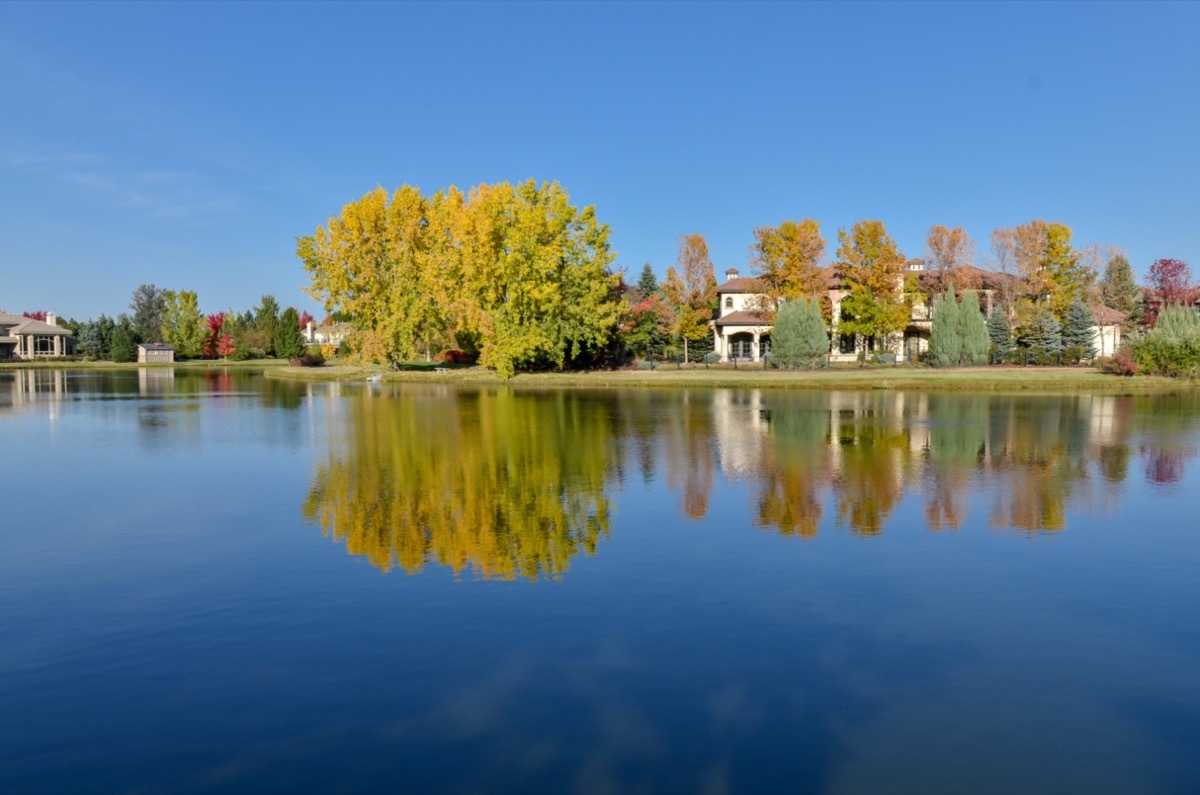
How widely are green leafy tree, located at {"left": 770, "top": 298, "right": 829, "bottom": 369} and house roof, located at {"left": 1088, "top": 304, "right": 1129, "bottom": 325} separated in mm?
29480

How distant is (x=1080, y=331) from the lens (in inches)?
2756

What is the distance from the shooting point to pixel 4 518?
1723 cm

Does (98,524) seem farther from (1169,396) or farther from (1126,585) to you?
(1169,396)

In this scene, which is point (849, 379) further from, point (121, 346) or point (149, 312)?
point (149, 312)

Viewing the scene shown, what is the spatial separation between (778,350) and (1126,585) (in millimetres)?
55370

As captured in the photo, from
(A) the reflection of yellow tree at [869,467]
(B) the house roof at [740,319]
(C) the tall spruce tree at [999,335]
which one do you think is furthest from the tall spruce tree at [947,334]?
(A) the reflection of yellow tree at [869,467]

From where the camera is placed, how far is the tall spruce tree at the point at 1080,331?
230 feet

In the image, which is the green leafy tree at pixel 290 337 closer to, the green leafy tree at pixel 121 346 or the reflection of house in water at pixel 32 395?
the green leafy tree at pixel 121 346

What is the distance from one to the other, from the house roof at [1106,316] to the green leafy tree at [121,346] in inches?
4868

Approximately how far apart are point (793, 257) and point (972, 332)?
16193mm

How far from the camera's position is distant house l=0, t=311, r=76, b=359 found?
12938 centimetres

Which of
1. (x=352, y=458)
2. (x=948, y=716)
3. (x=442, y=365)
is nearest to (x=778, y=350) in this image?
(x=442, y=365)

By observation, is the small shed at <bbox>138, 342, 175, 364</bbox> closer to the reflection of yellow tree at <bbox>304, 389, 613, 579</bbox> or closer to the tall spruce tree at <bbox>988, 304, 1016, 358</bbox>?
the tall spruce tree at <bbox>988, 304, 1016, 358</bbox>

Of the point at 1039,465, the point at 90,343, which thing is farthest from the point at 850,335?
the point at 90,343
